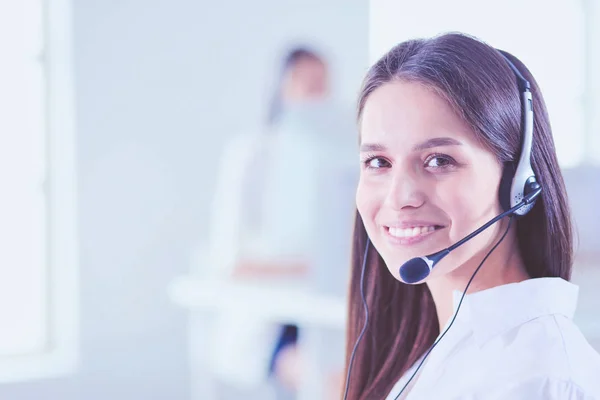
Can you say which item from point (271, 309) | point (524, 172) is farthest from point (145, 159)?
point (524, 172)

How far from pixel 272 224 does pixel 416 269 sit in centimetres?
161

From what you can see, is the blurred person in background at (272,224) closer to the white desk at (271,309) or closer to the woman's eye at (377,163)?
the white desk at (271,309)

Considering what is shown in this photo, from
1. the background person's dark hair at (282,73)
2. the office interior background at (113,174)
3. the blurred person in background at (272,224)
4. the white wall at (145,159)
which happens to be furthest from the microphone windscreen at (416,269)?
the white wall at (145,159)

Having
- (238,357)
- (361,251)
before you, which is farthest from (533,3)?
(361,251)

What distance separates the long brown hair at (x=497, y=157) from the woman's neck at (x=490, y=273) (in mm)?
16

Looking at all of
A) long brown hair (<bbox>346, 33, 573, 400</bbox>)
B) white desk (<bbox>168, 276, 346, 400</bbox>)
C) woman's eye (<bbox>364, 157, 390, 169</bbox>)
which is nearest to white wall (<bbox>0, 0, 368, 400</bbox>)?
white desk (<bbox>168, 276, 346, 400</bbox>)

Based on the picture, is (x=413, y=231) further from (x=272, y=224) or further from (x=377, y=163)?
(x=272, y=224)

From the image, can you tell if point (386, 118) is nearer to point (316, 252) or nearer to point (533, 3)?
point (316, 252)

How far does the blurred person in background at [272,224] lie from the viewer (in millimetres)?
2340

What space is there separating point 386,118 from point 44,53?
3.07 metres

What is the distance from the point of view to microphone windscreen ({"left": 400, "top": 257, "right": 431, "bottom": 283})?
2.75 ft

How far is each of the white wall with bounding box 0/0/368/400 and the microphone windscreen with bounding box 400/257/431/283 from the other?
9.78ft

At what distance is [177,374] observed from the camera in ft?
12.7

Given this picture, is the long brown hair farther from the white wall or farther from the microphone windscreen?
the white wall
